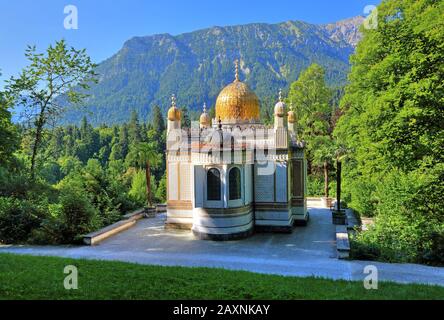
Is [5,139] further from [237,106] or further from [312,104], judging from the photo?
[312,104]

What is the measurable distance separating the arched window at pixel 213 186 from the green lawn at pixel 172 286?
693cm

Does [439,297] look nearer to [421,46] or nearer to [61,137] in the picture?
[421,46]

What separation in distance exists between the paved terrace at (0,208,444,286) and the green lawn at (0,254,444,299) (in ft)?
6.82

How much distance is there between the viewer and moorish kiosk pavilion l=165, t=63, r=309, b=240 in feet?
56.4

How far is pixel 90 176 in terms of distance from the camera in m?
21.8

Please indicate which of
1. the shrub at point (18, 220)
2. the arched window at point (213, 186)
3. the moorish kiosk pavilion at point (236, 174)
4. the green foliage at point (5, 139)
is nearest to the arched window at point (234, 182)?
the moorish kiosk pavilion at point (236, 174)

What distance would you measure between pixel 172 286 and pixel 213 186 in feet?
30.4

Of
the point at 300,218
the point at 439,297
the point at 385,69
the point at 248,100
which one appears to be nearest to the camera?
the point at 439,297

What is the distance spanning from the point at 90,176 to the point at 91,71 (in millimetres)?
8366

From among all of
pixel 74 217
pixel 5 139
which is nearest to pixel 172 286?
pixel 74 217

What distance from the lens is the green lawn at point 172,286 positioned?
747cm

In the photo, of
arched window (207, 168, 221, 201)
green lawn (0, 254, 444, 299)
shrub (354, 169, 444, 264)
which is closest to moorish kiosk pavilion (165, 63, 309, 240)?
arched window (207, 168, 221, 201)
